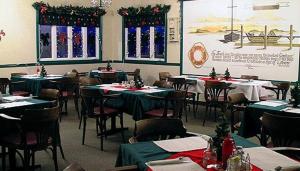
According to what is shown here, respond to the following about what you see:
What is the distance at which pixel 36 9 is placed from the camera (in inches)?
343

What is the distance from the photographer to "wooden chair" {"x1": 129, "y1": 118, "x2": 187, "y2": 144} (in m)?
2.91

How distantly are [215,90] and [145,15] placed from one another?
3903 millimetres

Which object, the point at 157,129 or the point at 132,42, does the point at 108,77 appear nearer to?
the point at 132,42

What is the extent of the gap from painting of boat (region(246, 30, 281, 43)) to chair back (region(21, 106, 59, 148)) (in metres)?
5.11

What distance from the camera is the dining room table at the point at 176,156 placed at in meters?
2.09

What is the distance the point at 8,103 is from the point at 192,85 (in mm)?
4035

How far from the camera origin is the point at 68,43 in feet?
31.4

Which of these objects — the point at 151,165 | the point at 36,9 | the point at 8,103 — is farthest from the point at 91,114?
the point at 36,9

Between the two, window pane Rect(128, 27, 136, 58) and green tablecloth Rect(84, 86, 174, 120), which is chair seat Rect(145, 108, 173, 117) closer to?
green tablecloth Rect(84, 86, 174, 120)

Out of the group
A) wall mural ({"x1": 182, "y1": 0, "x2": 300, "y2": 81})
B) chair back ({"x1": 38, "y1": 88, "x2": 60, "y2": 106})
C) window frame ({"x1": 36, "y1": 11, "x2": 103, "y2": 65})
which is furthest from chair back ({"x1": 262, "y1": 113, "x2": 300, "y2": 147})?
window frame ({"x1": 36, "y1": 11, "x2": 103, "y2": 65})

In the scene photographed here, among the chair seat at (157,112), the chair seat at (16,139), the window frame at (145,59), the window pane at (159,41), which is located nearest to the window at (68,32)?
the window frame at (145,59)

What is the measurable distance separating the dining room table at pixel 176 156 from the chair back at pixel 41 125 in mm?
1269

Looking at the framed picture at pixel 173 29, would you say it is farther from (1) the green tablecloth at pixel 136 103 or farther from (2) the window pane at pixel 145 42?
(1) the green tablecloth at pixel 136 103

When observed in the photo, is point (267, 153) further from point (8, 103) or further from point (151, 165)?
point (8, 103)
